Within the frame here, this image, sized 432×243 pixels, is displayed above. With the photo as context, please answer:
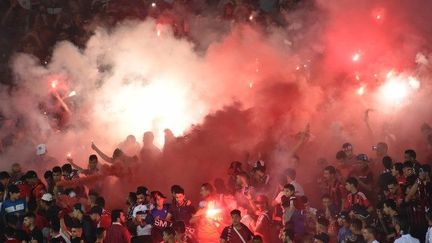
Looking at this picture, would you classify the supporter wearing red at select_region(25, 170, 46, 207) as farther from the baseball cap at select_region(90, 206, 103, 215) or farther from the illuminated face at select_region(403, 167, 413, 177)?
the illuminated face at select_region(403, 167, 413, 177)

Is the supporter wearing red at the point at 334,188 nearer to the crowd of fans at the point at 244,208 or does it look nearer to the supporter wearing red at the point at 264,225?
the crowd of fans at the point at 244,208

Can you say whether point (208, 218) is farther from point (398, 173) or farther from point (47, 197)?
point (398, 173)

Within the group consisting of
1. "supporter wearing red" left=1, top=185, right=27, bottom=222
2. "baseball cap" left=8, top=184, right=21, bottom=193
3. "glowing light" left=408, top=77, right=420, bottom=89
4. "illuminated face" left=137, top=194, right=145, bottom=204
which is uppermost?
"glowing light" left=408, top=77, right=420, bottom=89

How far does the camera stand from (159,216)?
25.7ft

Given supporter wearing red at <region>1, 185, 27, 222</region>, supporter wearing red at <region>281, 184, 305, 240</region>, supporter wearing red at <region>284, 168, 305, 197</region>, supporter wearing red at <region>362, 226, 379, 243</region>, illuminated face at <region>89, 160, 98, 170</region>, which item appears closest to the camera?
supporter wearing red at <region>362, 226, 379, 243</region>

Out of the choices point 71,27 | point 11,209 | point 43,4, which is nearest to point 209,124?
point 11,209

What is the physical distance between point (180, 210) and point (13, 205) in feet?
8.15

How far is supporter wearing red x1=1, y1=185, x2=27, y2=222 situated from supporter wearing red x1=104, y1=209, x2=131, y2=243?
1.72 m

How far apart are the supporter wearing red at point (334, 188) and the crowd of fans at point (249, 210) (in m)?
0.01

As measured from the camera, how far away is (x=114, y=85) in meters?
13.6

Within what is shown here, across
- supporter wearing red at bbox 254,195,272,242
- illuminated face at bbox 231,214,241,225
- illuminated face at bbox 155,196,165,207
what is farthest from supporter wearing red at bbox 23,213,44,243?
supporter wearing red at bbox 254,195,272,242

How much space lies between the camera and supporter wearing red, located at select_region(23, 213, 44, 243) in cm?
740

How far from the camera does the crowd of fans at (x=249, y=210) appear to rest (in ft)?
22.8

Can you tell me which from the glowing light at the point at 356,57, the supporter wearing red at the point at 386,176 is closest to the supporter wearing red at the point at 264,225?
the supporter wearing red at the point at 386,176
